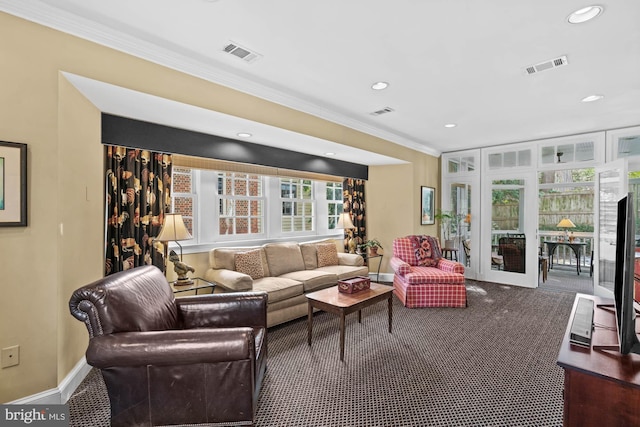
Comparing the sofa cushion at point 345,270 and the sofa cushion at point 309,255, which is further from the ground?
the sofa cushion at point 309,255

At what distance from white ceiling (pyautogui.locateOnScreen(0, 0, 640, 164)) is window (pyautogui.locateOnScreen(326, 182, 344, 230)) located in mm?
2189

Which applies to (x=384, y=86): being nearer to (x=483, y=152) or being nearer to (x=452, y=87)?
(x=452, y=87)

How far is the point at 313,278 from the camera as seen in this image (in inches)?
151

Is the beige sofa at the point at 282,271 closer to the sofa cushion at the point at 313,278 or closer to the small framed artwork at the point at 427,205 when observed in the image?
the sofa cushion at the point at 313,278

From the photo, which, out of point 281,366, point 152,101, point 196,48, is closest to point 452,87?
point 196,48

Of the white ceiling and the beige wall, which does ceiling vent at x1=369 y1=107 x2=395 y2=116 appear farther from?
the beige wall

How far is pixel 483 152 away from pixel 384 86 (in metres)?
3.51

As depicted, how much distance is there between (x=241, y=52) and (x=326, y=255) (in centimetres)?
310

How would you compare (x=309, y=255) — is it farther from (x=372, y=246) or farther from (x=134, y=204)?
(x=134, y=204)

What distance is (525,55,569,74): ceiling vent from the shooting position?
248 cm

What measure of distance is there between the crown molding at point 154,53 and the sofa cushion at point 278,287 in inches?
77.7

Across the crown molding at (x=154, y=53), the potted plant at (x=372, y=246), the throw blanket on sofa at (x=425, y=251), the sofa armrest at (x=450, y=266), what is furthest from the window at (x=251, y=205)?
the sofa armrest at (x=450, y=266)

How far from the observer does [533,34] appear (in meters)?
2.13

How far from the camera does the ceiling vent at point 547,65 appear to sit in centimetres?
248
